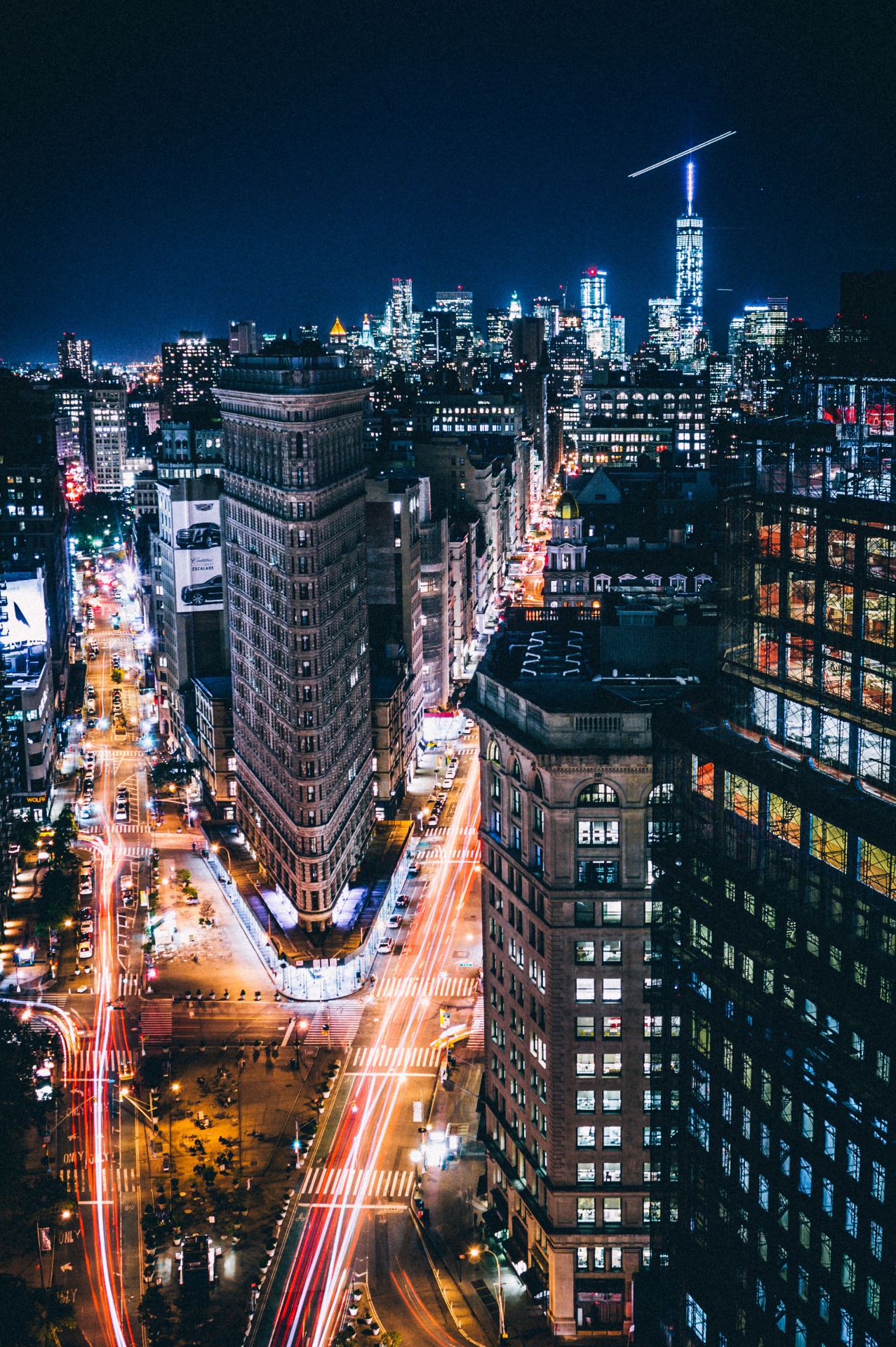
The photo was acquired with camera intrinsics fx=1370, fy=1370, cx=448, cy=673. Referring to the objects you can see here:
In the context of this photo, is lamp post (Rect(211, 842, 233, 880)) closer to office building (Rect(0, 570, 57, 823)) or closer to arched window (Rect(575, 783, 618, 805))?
office building (Rect(0, 570, 57, 823))

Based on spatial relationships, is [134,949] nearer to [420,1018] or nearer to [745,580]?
[420,1018]

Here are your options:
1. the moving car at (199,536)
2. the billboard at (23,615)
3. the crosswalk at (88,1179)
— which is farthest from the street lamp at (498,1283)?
the billboard at (23,615)

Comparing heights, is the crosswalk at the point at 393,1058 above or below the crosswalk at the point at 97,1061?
below

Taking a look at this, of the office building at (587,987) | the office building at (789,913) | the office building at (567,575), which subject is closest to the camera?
the office building at (789,913)

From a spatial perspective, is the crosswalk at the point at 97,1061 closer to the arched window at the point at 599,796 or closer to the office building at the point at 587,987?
the office building at the point at 587,987

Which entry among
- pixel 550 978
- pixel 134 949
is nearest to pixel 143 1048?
pixel 134 949

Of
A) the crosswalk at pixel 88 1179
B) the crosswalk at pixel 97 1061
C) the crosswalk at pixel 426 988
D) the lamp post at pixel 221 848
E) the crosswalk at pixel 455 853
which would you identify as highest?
the lamp post at pixel 221 848
